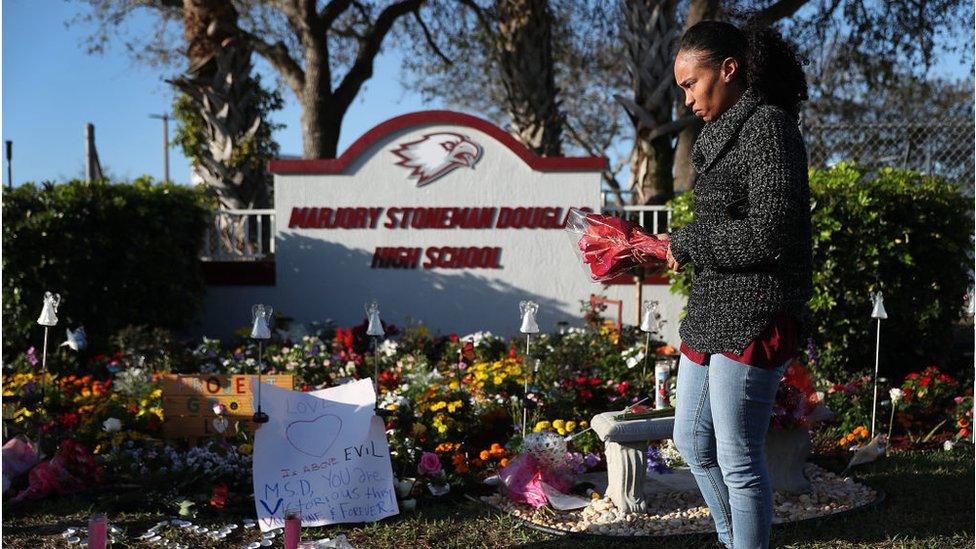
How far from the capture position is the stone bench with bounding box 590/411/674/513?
138 inches

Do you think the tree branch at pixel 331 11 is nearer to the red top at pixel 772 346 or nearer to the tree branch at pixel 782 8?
the tree branch at pixel 782 8

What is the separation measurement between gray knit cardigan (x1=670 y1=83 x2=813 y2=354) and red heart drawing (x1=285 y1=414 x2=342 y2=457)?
175 cm

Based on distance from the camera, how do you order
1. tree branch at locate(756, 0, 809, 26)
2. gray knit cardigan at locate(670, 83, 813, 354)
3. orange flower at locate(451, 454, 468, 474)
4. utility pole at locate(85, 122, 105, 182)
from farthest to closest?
1. utility pole at locate(85, 122, 105, 182)
2. tree branch at locate(756, 0, 809, 26)
3. orange flower at locate(451, 454, 468, 474)
4. gray knit cardigan at locate(670, 83, 813, 354)

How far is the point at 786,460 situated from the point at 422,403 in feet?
5.97

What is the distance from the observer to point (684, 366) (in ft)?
8.30

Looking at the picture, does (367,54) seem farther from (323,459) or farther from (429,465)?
(323,459)

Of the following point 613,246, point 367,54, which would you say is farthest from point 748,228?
point 367,54

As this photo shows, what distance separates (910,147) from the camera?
31.0ft

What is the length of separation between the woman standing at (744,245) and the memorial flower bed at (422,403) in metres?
1.53

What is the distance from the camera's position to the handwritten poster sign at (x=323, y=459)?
351 cm

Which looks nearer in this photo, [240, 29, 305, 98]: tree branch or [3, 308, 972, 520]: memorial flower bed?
[3, 308, 972, 520]: memorial flower bed

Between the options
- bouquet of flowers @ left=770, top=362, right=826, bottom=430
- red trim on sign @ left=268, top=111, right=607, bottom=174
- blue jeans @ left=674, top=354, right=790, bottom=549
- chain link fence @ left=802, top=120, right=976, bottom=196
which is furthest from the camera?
chain link fence @ left=802, top=120, right=976, bottom=196

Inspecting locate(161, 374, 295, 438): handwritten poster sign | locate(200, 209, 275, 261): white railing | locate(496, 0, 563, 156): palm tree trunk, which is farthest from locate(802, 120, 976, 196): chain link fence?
locate(161, 374, 295, 438): handwritten poster sign

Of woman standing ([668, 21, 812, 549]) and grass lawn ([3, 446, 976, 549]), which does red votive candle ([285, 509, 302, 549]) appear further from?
woman standing ([668, 21, 812, 549])
